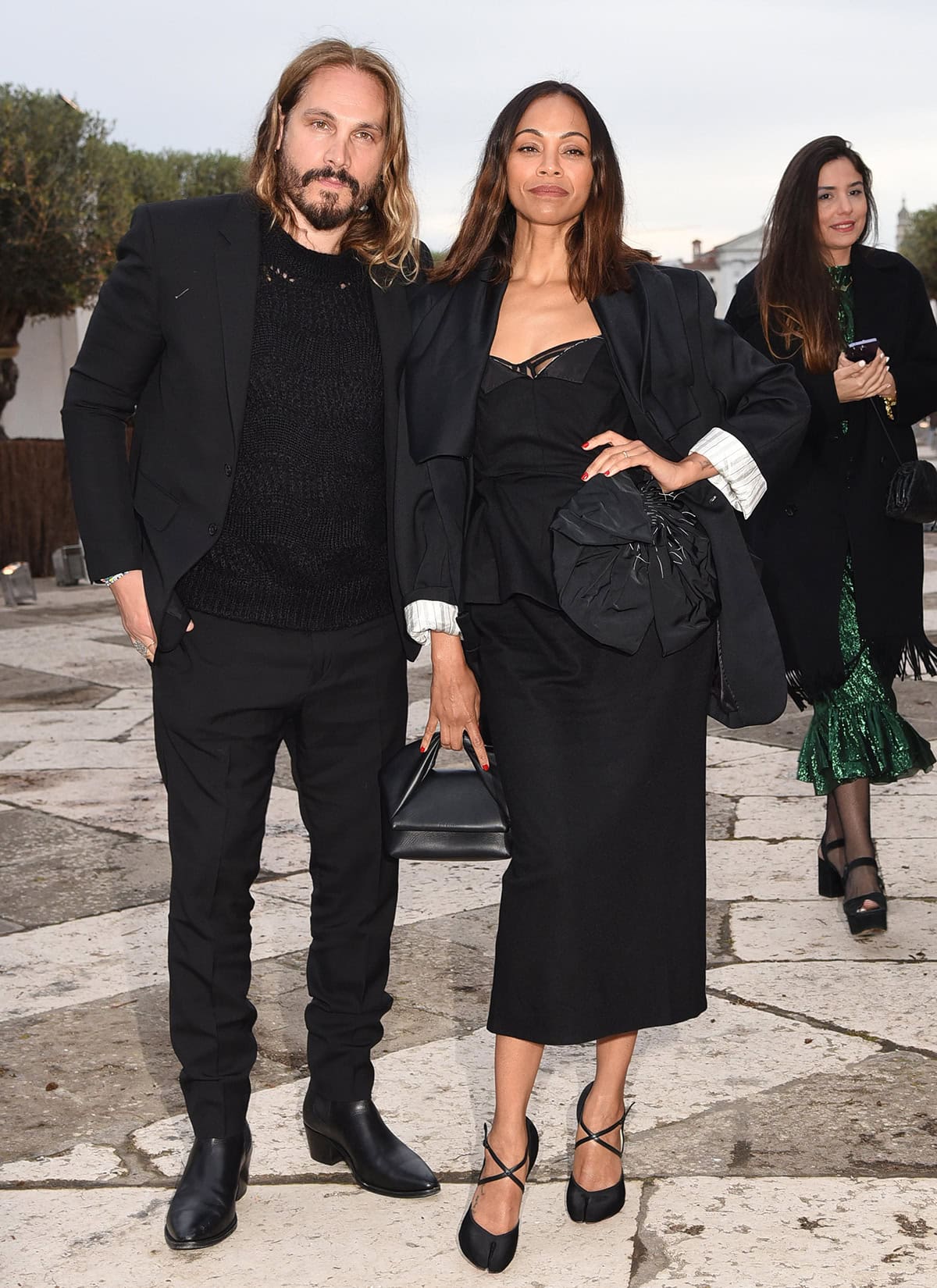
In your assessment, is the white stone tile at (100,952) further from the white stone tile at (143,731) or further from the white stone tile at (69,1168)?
the white stone tile at (143,731)

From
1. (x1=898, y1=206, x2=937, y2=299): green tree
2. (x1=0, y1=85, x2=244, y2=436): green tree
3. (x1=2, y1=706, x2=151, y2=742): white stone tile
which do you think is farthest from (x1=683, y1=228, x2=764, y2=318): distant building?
(x1=2, y1=706, x2=151, y2=742): white stone tile

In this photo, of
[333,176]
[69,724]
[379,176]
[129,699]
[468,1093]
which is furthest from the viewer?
[129,699]

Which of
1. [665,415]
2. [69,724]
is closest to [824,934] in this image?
[665,415]

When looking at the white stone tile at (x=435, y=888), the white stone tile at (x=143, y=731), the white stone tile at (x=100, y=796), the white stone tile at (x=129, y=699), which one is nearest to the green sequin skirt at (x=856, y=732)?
the white stone tile at (x=435, y=888)

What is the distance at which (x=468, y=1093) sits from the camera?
328cm

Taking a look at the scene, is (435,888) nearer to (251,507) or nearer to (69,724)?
(251,507)

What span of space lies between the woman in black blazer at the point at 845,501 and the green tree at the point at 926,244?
38206mm

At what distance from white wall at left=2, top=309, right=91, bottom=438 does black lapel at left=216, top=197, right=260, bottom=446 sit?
29535 mm

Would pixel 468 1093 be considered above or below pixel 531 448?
below

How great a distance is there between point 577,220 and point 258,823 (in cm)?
124

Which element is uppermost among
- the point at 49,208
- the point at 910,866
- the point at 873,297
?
the point at 49,208

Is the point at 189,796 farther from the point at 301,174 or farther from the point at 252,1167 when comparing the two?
the point at 301,174

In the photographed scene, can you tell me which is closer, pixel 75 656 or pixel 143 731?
pixel 143 731

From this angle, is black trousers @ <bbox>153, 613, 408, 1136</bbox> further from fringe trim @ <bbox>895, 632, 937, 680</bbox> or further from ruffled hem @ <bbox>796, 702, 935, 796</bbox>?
fringe trim @ <bbox>895, 632, 937, 680</bbox>
